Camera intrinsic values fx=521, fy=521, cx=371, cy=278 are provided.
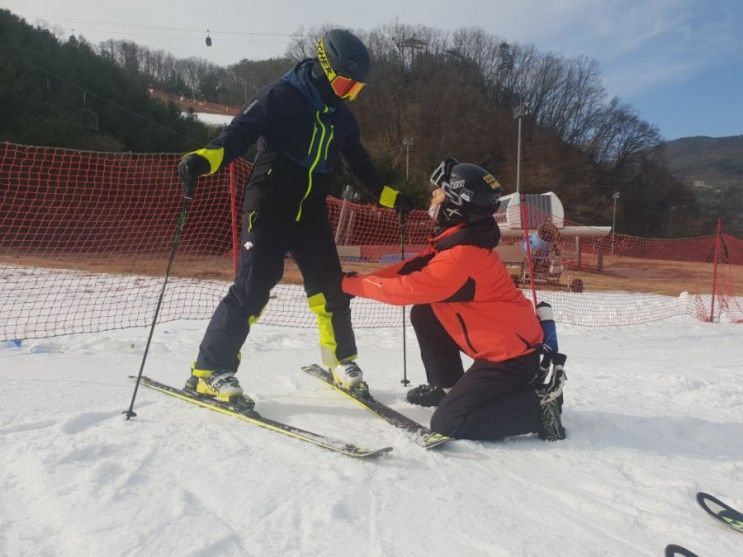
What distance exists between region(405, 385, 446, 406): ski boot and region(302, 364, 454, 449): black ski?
18cm

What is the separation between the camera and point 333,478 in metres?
1.89

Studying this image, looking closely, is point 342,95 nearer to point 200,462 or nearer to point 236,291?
point 236,291

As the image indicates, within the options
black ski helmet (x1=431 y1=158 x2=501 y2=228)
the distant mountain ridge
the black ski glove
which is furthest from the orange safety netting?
the distant mountain ridge

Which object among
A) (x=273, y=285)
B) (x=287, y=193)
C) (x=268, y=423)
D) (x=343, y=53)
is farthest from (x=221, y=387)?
(x=343, y=53)

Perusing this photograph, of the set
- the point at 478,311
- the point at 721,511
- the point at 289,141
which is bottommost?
the point at 721,511

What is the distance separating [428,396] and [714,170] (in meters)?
122

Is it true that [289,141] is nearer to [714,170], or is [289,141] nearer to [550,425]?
[550,425]

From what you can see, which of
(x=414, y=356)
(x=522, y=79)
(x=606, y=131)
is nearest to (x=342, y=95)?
(x=414, y=356)

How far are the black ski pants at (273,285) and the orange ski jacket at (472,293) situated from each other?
1.03ft

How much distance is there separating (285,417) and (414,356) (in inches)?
80.6

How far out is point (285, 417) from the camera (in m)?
2.57

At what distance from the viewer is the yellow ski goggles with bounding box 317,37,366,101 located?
263 centimetres

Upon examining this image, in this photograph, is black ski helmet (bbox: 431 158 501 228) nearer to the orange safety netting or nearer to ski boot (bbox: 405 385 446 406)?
ski boot (bbox: 405 385 446 406)

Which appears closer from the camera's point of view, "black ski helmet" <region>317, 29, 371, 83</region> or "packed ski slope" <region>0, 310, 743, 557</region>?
"packed ski slope" <region>0, 310, 743, 557</region>
